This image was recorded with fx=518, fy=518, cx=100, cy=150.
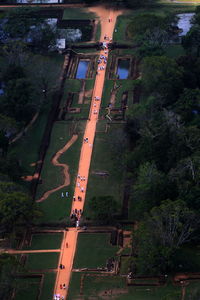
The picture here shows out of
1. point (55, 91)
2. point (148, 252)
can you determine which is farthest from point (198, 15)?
point (148, 252)

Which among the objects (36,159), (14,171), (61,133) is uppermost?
(61,133)

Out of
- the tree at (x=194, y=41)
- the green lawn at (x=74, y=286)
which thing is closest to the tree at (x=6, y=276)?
the green lawn at (x=74, y=286)

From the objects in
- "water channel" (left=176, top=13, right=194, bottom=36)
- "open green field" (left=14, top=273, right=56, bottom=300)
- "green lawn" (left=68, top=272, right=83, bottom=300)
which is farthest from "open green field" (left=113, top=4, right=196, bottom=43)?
"open green field" (left=14, top=273, right=56, bottom=300)

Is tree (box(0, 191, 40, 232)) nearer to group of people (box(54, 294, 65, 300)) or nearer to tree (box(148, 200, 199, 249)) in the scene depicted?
group of people (box(54, 294, 65, 300))

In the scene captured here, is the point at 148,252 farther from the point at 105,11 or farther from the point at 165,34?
the point at 105,11

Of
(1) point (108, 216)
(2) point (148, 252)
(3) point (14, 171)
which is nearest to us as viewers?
(2) point (148, 252)

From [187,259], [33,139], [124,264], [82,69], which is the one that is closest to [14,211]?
[124,264]

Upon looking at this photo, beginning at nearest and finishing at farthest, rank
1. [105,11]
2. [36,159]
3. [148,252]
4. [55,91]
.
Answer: [148,252]
[36,159]
[55,91]
[105,11]
